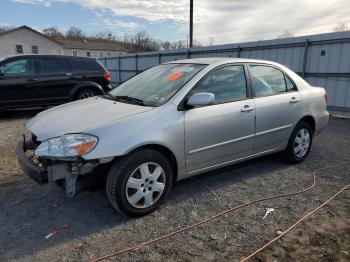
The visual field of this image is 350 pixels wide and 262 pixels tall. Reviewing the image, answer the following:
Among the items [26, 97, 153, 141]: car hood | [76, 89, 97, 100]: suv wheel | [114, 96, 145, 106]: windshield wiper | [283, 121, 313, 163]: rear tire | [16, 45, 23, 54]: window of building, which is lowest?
[283, 121, 313, 163]: rear tire

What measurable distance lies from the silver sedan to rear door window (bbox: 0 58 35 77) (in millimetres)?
5420

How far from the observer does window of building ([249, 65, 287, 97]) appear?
4352mm

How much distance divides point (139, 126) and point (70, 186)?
88cm

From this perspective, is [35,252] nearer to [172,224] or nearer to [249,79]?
[172,224]

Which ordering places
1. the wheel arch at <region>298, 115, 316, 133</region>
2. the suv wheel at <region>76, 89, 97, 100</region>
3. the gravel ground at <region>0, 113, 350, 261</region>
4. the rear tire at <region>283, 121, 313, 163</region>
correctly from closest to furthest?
1. the gravel ground at <region>0, 113, 350, 261</region>
2. the rear tire at <region>283, 121, 313, 163</region>
3. the wheel arch at <region>298, 115, 316, 133</region>
4. the suv wheel at <region>76, 89, 97, 100</region>

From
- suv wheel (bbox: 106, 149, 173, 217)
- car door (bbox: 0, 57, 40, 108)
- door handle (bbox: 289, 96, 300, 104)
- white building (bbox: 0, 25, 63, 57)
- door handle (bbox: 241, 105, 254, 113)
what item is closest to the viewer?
suv wheel (bbox: 106, 149, 173, 217)

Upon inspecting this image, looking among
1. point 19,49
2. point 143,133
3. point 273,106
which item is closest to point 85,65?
point 273,106

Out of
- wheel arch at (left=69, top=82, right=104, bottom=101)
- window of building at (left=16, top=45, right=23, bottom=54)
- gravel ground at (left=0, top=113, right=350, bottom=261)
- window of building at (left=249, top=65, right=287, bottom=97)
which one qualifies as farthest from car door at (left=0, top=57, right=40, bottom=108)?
window of building at (left=16, top=45, right=23, bottom=54)

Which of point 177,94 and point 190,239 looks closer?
point 190,239

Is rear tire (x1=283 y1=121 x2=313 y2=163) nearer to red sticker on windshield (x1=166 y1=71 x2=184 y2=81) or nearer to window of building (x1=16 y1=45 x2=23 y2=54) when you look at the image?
red sticker on windshield (x1=166 y1=71 x2=184 y2=81)

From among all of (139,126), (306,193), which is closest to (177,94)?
(139,126)

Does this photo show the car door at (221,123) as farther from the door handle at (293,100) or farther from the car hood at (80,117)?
the door handle at (293,100)

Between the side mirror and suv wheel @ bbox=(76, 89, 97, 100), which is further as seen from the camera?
suv wheel @ bbox=(76, 89, 97, 100)

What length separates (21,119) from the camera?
9.03 metres
